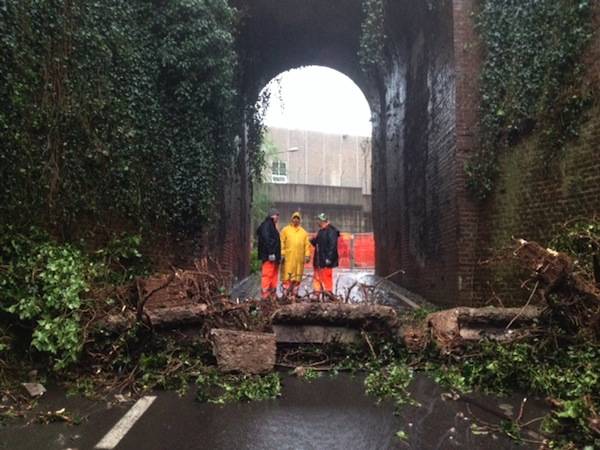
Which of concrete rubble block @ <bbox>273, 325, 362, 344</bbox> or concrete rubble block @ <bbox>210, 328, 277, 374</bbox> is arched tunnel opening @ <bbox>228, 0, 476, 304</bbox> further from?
concrete rubble block @ <bbox>210, 328, 277, 374</bbox>

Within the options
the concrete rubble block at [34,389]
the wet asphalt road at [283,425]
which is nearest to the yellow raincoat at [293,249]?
Result: the wet asphalt road at [283,425]

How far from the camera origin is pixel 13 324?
6.54m

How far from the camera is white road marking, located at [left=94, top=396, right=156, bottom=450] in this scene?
14.2 ft

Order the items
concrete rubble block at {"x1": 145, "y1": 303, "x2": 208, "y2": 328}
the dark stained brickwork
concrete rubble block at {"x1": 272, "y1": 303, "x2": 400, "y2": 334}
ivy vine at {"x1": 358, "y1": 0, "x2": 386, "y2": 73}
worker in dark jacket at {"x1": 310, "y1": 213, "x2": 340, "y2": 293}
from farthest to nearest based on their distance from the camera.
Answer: ivy vine at {"x1": 358, "y1": 0, "x2": 386, "y2": 73} < worker in dark jacket at {"x1": 310, "y1": 213, "x2": 340, "y2": 293} < the dark stained brickwork < concrete rubble block at {"x1": 272, "y1": 303, "x2": 400, "y2": 334} < concrete rubble block at {"x1": 145, "y1": 303, "x2": 208, "y2": 328}

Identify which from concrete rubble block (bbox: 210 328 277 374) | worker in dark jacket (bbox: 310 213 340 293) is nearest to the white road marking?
concrete rubble block (bbox: 210 328 277 374)

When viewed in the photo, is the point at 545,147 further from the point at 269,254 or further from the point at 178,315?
the point at 178,315

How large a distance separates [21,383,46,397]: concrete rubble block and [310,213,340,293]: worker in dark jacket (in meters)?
6.51

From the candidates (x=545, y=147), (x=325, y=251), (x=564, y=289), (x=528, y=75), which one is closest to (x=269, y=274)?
(x=325, y=251)

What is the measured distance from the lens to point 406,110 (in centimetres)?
1585

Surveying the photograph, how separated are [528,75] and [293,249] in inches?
216

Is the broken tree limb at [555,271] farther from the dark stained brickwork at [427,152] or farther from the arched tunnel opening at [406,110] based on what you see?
the arched tunnel opening at [406,110]

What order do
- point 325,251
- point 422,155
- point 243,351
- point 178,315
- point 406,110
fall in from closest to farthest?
point 243,351 → point 178,315 → point 325,251 → point 422,155 → point 406,110

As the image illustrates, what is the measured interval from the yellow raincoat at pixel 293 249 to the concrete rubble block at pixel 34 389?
6392mm

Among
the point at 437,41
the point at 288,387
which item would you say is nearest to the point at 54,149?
the point at 288,387
